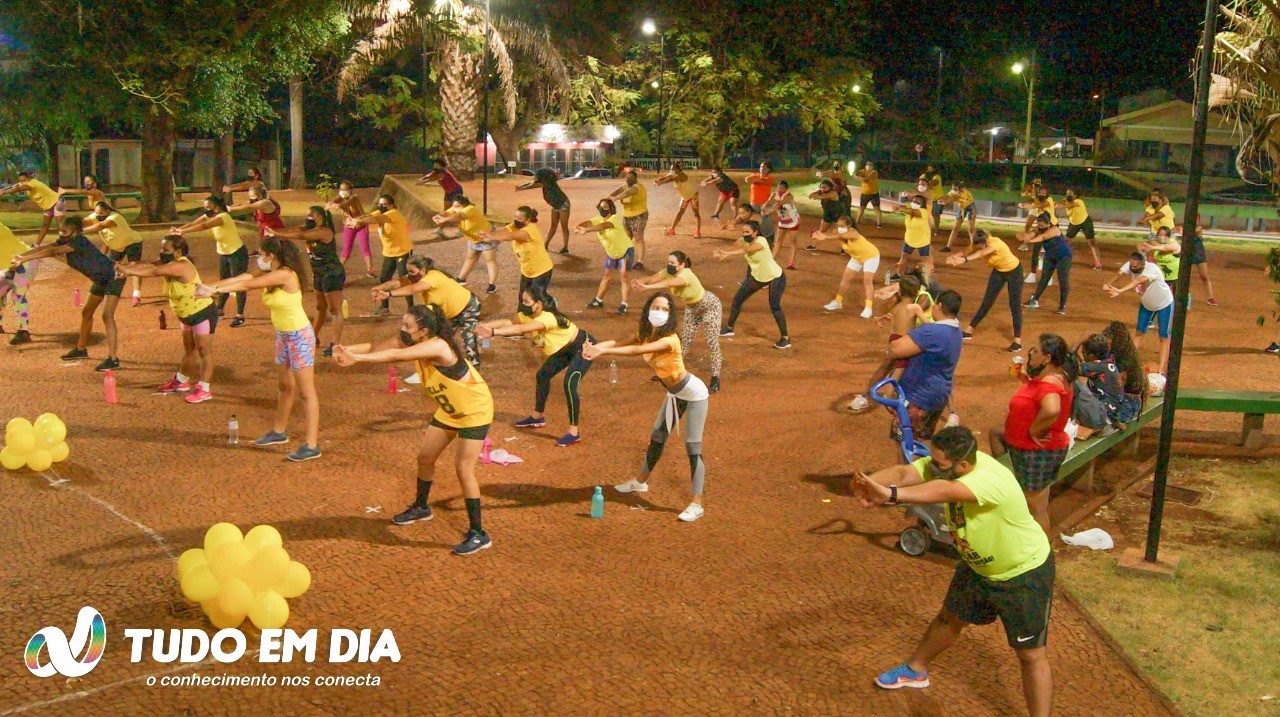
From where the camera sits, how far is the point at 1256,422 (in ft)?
36.8

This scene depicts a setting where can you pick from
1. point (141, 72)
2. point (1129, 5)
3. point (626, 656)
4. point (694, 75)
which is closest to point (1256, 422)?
point (626, 656)

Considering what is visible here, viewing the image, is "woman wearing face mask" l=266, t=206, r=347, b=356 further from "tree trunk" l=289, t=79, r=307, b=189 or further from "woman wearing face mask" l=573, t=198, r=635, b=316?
"tree trunk" l=289, t=79, r=307, b=189

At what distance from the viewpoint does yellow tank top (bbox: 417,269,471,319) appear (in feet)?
35.9

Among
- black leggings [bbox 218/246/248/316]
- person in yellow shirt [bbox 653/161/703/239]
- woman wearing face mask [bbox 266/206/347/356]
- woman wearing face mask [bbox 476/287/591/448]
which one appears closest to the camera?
woman wearing face mask [bbox 476/287/591/448]

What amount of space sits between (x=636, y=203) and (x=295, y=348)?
32.3 feet

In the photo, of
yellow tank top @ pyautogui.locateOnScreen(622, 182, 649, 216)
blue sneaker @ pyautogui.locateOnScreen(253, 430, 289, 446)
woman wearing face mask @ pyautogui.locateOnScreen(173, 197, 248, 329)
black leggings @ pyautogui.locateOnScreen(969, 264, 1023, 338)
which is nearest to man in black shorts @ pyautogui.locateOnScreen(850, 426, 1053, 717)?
blue sneaker @ pyautogui.locateOnScreen(253, 430, 289, 446)

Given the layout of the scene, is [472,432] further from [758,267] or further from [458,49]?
[458,49]

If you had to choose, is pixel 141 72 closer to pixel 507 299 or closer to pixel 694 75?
pixel 507 299

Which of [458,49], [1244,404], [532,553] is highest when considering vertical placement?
[458,49]

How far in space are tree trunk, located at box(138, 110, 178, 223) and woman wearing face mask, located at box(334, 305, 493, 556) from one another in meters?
21.5

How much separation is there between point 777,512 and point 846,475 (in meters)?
1.32

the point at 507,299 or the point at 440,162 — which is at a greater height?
the point at 440,162

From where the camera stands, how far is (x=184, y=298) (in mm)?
11211

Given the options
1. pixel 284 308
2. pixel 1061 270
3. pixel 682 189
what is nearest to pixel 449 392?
pixel 284 308
